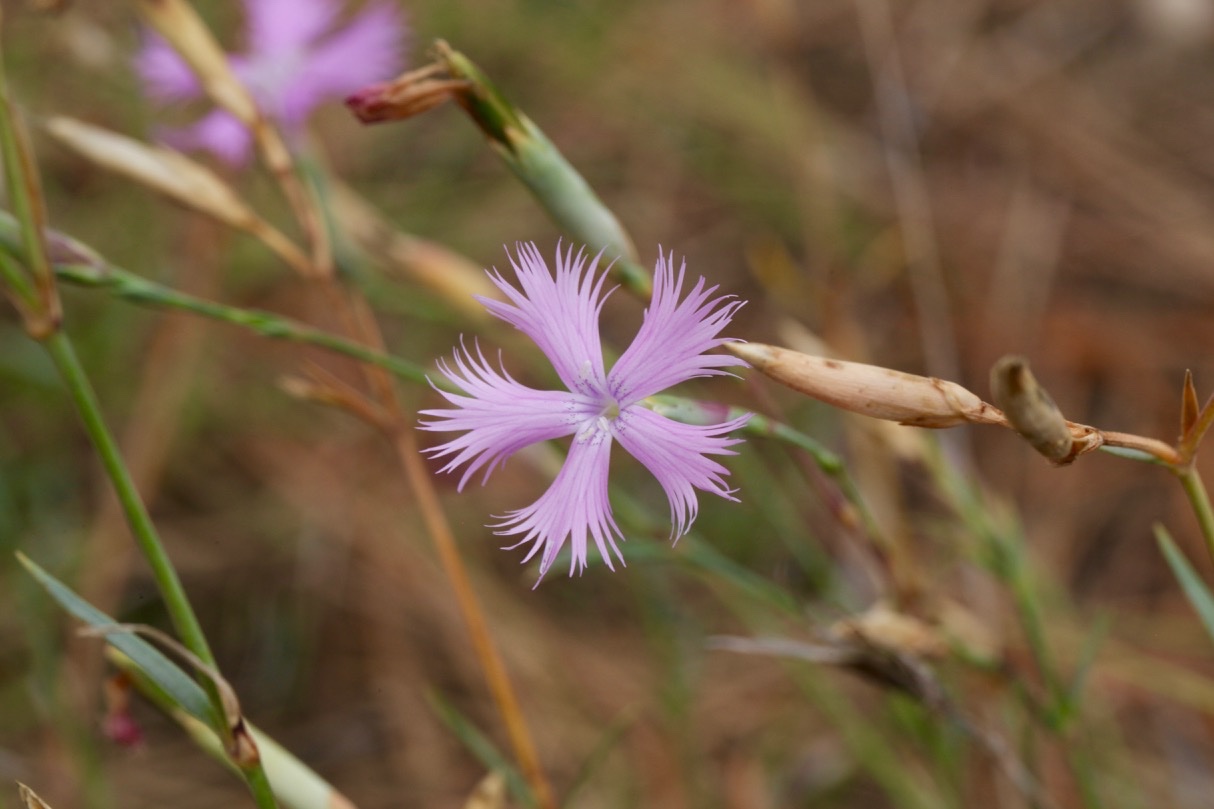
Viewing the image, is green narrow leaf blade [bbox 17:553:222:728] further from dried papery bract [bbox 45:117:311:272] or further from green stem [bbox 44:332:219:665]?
dried papery bract [bbox 45:117:311:272]

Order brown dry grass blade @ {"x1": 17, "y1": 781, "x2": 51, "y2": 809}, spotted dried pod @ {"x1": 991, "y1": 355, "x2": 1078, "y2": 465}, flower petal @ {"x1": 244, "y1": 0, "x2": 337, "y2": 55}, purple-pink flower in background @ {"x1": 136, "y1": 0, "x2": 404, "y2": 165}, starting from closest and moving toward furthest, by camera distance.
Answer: spotted dried pod @ {"x1": 991, "y1": 355, "x2": 1078, "y2": 465}
brown dry grass blade @ {"x1": 17, "y1": 781, "x2": 51, "y2": 809}
purple-pink flower in background @ {"x1": 136, "y1": 0, "x2": 404, "y2": 165}
flower petal @ {"x1": 244, "y1": 0, "x2": 337, "y2": 55}

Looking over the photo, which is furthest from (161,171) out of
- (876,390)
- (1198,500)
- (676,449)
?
(1198,500)

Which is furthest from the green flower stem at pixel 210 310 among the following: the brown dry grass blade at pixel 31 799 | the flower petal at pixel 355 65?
the flower petal at pixel 355 65

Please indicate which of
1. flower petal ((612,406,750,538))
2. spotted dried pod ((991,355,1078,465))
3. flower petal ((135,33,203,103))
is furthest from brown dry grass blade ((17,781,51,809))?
flower petal ((135,33,203,103))

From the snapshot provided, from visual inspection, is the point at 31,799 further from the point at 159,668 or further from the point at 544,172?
the point at 544,172

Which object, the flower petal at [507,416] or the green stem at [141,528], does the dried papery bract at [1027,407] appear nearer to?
the flower petal at [507,416]

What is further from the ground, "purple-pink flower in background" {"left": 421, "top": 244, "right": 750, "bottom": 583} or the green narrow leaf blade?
"purple-pink flower in background" {"left": 421, "top": 244, "right": 750, "bottom": 583}
